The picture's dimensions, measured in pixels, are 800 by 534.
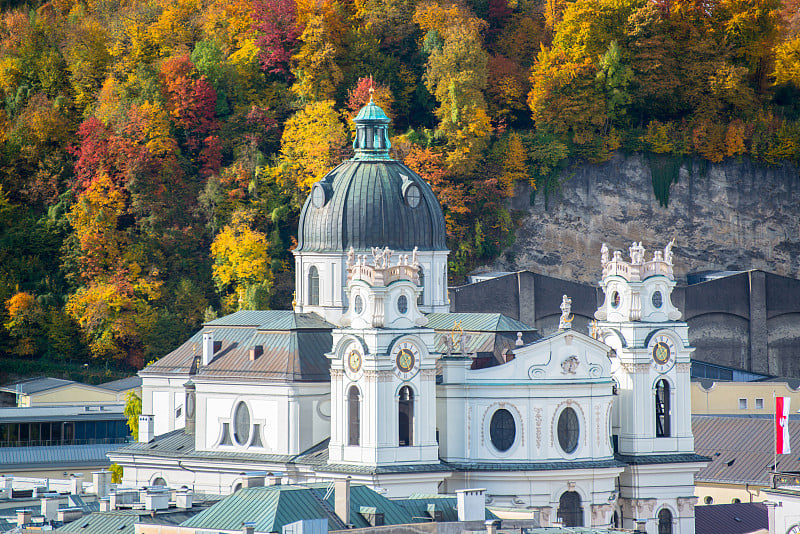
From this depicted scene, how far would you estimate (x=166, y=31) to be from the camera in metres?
143

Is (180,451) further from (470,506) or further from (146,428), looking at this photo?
(470,506)

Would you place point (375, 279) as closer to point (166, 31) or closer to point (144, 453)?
point (144, 453)

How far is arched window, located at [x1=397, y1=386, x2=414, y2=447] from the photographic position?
311ft

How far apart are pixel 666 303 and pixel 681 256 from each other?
128 ft

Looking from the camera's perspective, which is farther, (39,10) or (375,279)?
(39,10)

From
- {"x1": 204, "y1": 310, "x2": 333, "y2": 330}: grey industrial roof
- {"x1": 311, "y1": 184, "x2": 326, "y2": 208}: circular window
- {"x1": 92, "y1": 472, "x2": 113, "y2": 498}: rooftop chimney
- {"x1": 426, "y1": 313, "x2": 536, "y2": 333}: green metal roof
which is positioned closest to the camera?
{"x1": 92, "y1": 472, "x2": 113, "y2": 498}: rooftop chimney

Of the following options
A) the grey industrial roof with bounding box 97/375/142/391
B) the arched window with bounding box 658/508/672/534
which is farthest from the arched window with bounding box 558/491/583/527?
the grey industrial roof with bounding box 97/375/142/391

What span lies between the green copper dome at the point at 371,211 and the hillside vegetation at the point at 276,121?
19.1 m

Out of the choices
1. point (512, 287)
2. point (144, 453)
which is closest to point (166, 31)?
point (512, 287)

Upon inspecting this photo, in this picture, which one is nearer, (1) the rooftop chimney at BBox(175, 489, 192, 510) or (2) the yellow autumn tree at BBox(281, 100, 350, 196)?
(1) the rooftop chimney at BBox(175, 489, 192, 510)

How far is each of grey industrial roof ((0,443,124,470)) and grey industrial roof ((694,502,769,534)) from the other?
30529 millimetres

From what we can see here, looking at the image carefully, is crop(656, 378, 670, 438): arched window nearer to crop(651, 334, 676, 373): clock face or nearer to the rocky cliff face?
crop(651, 334, 676, 373): clock face

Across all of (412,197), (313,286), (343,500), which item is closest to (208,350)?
(313,286)

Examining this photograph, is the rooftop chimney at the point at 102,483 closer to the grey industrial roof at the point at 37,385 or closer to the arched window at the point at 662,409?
the arched window at the point at 662,409
